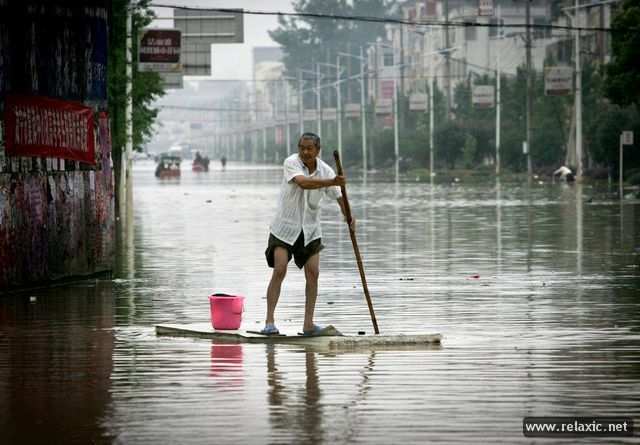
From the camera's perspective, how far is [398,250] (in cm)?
2964

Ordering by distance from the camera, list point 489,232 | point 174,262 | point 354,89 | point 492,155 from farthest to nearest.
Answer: point 354,89, point 492,155, point 489,232, point 174,262

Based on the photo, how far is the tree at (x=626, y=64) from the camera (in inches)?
2485

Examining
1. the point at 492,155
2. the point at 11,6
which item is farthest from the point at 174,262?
the point at 492,155

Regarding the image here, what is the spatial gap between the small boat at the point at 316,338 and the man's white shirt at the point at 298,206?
2.68 ft

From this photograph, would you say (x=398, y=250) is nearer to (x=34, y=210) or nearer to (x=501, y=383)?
(x=34, y=210)

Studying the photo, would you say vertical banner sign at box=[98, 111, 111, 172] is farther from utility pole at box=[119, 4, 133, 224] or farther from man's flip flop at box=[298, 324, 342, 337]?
utility pole at box=[119, 4, 133, 224]

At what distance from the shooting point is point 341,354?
14.2 meters

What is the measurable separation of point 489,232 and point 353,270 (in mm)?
11088

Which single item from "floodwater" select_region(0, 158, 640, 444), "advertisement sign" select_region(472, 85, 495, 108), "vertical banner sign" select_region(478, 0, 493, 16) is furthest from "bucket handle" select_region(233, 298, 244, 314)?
"advertisement sign" select_region(472, 85, 495, 108)

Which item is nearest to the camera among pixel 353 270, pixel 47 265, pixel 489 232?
pixel 47 265

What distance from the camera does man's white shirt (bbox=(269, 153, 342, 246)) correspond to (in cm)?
1514

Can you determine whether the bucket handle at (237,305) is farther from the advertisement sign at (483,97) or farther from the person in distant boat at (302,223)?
the advertisement sign at (483,97)

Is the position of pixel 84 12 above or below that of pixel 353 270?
above

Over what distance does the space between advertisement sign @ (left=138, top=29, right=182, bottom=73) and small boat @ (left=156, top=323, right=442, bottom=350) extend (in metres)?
33.9
